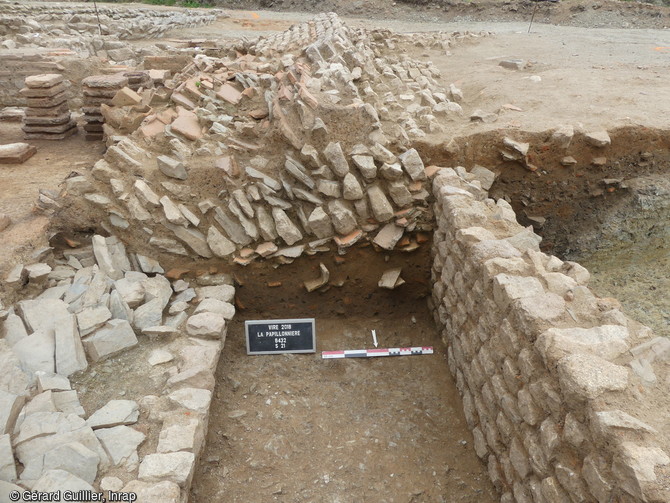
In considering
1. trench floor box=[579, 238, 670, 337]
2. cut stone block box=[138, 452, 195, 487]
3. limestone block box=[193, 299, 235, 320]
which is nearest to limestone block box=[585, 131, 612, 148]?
trench floor box=[579, 238, 670, 337]

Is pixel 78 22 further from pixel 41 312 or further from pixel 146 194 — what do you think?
pixel 41 312

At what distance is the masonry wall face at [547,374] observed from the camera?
2270mm

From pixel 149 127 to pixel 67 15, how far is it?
11.8 meters

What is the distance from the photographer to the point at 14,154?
21.5 feet

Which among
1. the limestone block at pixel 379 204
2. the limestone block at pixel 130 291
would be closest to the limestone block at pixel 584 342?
the limestone block at pixel 379 204

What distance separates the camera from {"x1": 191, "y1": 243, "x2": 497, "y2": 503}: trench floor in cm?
381

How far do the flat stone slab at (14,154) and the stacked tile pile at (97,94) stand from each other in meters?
1.05

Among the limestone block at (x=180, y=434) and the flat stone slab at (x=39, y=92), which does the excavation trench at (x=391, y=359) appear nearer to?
the limestone block at (x=180, y=434)

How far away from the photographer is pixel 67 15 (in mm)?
14789

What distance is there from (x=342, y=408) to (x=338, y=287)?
1.42m

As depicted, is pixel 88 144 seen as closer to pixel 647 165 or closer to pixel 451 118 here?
pixel 451 118

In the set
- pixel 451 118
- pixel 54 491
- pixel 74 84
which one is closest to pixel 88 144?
pixel 74 84

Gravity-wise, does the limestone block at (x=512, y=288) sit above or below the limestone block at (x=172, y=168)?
above

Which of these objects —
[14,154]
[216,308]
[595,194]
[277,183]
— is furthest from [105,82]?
[595,194]
